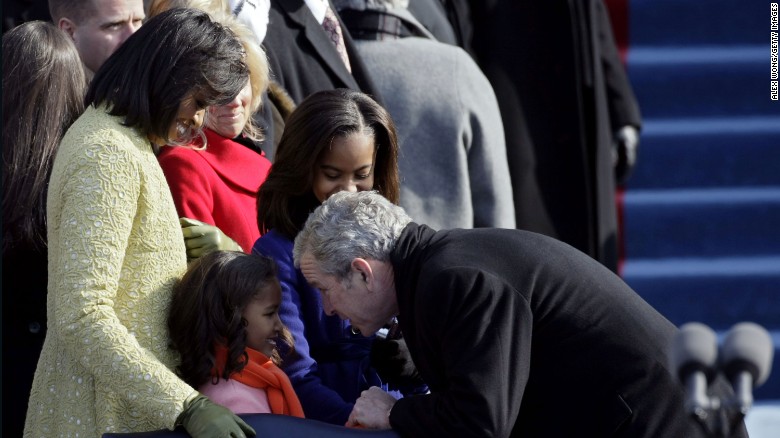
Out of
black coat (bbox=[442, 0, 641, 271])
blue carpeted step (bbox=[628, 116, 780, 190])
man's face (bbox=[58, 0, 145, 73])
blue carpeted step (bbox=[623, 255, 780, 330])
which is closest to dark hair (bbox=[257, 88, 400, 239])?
man's face (bbox=[58, 0, 145, 73])

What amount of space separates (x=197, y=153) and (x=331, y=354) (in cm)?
59

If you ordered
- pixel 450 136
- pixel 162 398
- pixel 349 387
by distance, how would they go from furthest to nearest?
pixel 450 136 → pixel 349 387 → pixel 162 398

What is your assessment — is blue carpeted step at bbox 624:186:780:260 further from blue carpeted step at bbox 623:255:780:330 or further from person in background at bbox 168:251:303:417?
person in background at bbox 168:251:303:417

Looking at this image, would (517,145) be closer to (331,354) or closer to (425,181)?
(425,181)

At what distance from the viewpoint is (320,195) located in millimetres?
3449

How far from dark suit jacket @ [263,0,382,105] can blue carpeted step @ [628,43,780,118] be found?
2.74 m

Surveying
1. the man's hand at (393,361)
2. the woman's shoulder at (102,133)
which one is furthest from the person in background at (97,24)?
the man's hand at (393,361)

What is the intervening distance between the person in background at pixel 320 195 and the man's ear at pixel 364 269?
298 mm

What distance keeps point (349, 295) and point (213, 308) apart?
282 millimetres

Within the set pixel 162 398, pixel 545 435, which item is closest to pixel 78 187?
pixel 162 398

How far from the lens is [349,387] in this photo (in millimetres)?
3297

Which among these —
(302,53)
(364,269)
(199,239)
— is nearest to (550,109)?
(302,53)

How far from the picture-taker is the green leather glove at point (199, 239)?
3.23m

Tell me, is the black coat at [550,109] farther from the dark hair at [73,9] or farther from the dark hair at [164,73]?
the dark hair at [164,73]
